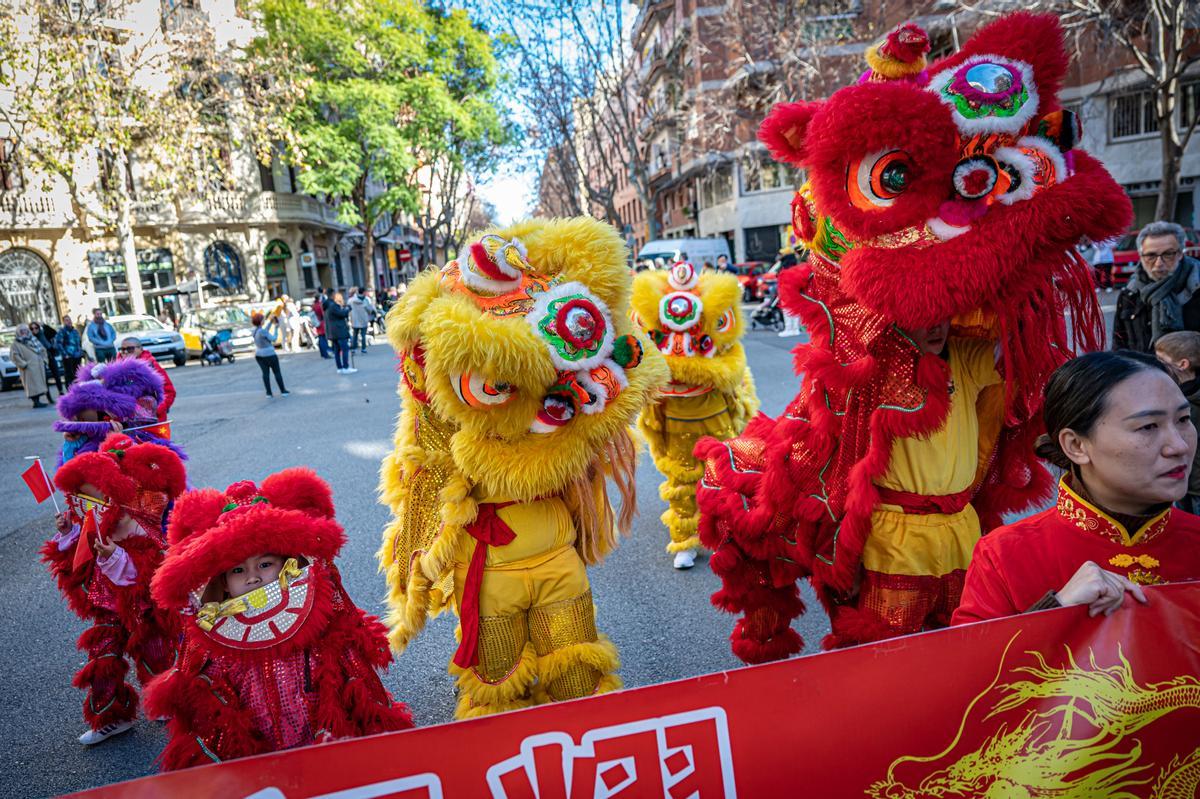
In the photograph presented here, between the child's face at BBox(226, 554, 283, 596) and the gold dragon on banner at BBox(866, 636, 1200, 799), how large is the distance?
170 cm

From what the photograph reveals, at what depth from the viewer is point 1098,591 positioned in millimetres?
1474

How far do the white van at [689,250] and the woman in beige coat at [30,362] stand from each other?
15.3 metres

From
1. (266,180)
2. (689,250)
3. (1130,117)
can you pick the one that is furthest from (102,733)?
(266,180)

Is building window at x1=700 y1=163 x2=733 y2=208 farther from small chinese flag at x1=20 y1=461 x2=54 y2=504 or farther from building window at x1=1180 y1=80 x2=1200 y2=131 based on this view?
small chinese flag at x1=20 y1=461 x2=54 y2=504

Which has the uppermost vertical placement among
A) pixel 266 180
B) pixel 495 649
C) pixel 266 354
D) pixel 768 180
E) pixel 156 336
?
pixel 266 180

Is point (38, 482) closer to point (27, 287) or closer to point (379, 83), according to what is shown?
point (379, 83)

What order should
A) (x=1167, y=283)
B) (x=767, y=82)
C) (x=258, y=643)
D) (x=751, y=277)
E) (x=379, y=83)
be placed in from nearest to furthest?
(x=258, y=643)
(x=1167, y=283)
(x=379, y=83)
(x=767, y=82)
(x=751, y=277)

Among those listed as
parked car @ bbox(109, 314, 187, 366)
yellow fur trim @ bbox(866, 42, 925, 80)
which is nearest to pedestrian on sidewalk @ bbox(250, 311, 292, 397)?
parked car @ bbox(109, 314, 187, 366)

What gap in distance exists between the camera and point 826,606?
2.62 m

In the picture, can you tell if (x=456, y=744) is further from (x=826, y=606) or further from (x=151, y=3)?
(x=151, y=3)

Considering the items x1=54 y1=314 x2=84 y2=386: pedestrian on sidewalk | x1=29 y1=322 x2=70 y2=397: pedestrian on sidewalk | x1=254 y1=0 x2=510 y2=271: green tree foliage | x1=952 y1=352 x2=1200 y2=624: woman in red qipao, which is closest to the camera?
x1=952 y1=352 x2=1200 y2=624: woman in red qipao

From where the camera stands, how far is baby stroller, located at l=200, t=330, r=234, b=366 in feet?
64.9

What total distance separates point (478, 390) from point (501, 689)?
38.6 inches

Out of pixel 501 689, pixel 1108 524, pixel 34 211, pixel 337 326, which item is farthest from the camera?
pixel 34 211
